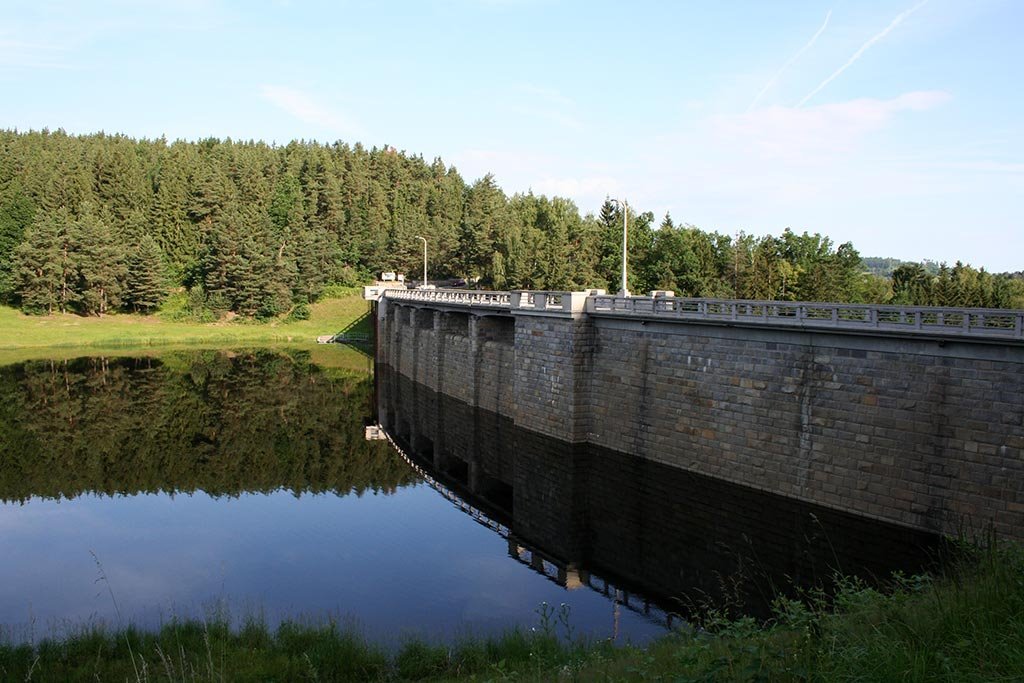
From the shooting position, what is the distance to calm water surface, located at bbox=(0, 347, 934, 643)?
798 inches

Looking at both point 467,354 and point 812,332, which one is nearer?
point 812,332

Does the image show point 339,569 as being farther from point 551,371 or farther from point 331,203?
point 331,203

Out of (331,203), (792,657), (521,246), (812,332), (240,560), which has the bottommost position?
(240,560)

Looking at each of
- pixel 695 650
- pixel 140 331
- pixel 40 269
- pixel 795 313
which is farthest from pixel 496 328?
pixel 40 269

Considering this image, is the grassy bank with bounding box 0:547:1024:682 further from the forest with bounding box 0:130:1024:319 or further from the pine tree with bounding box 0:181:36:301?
the pine tree with bounding box 0:181:36:301

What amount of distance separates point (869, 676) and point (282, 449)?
35.9 meters

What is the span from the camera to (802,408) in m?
26.9

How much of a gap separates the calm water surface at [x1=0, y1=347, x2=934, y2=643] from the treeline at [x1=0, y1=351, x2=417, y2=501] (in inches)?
7.8

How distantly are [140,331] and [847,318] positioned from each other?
80340 mm

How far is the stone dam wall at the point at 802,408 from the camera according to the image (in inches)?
870

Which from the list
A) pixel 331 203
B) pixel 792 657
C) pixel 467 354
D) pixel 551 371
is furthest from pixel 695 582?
pixel 331 203

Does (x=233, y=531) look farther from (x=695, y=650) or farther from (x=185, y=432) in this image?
(x=695, y=650)

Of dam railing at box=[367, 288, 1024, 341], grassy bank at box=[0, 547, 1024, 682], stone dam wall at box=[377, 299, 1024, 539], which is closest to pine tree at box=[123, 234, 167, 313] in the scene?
dam railing at box=[367, 288, 1024, 341]

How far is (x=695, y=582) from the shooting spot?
2150 centimetres
